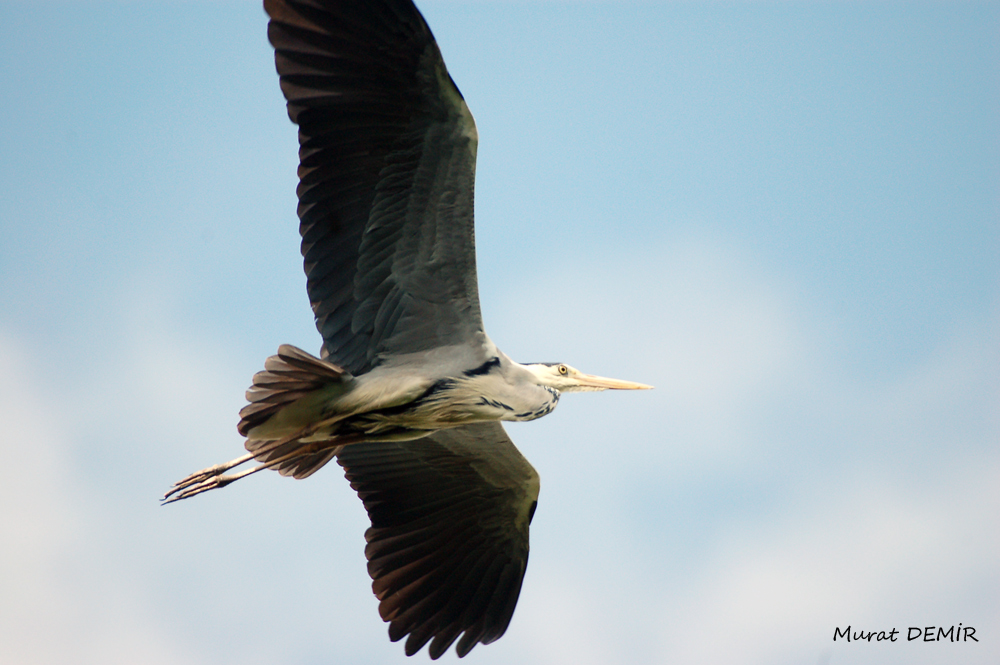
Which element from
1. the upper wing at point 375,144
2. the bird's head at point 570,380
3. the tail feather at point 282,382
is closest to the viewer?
the upper wing at point 375,144

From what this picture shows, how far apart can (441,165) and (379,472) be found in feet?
9.00

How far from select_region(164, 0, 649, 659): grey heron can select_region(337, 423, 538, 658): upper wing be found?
0.4 inches

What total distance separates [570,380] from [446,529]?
149cm

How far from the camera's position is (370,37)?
20.9 feet

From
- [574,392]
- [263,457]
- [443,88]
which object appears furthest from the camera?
[574,392]

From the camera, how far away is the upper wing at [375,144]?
629cm

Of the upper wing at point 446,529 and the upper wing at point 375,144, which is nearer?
the upper wing at point 375,144

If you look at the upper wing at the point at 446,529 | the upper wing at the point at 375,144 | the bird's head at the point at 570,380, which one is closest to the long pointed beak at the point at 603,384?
the bird's head at the point at 570,380

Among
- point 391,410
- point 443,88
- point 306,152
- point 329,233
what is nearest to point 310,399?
point 391,410

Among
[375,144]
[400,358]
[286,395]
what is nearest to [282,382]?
[286,395]

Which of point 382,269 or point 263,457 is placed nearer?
point 382,269

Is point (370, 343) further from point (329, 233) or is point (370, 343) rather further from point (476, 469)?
point (476, 469)

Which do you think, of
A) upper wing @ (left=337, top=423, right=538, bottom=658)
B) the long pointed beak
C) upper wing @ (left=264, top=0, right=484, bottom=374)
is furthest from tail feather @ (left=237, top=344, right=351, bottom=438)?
the long pointed beak

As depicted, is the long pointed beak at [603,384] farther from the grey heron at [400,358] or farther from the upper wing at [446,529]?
the upper wing at [446,529]
